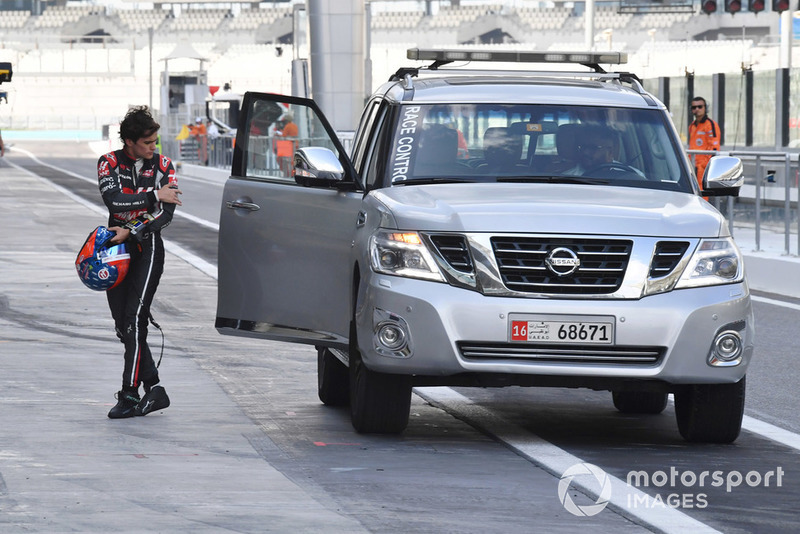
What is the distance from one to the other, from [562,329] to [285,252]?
185 cm

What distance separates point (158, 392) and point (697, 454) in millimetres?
2776

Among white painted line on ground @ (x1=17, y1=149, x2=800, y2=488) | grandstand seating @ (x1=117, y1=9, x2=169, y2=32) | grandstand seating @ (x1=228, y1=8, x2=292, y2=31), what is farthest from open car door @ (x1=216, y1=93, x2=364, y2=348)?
grandstand seating @ (x1=117, y1=9, x2=169, y2=32)

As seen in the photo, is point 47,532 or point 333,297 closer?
point 47,532

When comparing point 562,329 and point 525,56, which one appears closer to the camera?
point 562,329

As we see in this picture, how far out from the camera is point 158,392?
840cm

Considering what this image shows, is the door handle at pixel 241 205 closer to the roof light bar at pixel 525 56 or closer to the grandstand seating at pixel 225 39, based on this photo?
the roof light bar at pixel 525 56

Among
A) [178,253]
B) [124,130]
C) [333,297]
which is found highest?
[124,130]

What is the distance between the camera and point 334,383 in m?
9.04

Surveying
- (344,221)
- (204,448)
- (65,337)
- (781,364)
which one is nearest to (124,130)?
(344,221)

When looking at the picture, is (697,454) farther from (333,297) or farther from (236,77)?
(236,77)

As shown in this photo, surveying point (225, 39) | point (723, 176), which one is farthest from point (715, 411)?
point (225, 39)

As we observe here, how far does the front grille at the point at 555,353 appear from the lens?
7.37 meters

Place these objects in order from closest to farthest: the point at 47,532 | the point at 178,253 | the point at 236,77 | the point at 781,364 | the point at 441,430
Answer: the point at 47,532, the point at 441,430, the point at 781,364, the point at 178,253, the point at 236,77

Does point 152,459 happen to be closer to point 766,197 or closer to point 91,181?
point 766,197
